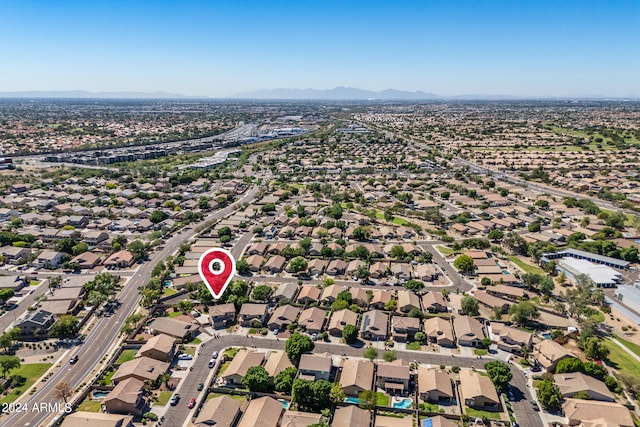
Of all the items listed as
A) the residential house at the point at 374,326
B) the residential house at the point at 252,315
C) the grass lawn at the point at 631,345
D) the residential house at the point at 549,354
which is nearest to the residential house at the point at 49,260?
the residential house at the point at 252,315

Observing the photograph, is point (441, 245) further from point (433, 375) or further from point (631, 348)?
point (433, 375)

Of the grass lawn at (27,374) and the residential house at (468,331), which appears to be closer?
the grass lawn at (27,374)

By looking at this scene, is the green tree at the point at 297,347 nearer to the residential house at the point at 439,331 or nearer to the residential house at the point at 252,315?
the residential house at the point at 252,315

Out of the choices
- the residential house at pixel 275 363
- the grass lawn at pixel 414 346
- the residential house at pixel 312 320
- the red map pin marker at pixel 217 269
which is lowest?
the grass lawn at pixel 414 346

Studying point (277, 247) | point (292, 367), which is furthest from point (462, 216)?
point (292, 367)

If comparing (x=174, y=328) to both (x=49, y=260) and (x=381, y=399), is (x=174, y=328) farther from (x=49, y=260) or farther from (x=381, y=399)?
(x=49, y=260)

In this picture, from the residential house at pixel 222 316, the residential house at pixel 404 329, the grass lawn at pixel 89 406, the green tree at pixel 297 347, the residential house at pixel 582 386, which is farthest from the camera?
the residential house at pixel 222 316
